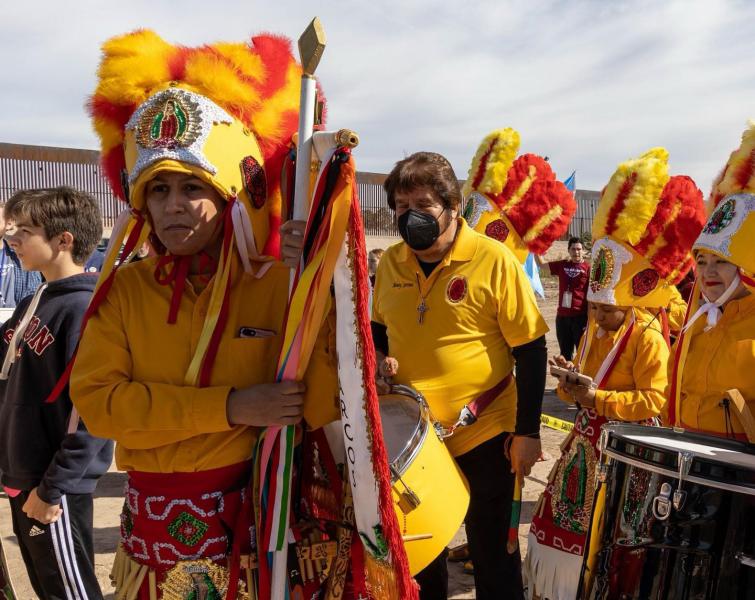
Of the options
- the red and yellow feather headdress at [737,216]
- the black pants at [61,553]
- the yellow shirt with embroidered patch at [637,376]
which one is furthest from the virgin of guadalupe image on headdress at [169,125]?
the yellow shirt with embroidered patch at [637,376]

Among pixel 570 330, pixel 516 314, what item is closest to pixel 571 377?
pixel 516 314

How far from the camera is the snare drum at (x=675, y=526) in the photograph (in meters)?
1.86

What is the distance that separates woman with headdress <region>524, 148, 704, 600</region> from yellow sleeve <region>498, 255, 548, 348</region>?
0.71 meters

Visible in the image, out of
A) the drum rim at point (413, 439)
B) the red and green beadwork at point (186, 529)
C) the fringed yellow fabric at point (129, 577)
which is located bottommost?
the fringed yellow fabric at point (129, 577)

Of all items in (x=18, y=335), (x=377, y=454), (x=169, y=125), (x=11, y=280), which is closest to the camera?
(x=377, y=454)

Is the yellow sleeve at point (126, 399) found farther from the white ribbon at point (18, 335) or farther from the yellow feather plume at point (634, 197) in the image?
the yellow feather plume at point (634, 197)

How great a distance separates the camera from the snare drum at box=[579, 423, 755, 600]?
6.09 ft

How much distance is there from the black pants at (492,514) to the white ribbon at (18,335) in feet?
6.14

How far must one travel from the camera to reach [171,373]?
1.80 meters

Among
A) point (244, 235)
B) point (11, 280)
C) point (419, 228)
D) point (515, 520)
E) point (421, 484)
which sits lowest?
point (515, 520)

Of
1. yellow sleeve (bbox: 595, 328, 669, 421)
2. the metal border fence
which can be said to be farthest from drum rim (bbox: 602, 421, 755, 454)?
the metal border fence

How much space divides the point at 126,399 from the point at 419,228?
160cm

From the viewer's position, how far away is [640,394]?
3443 mm

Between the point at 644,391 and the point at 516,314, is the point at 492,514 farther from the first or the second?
the point at 644,391
